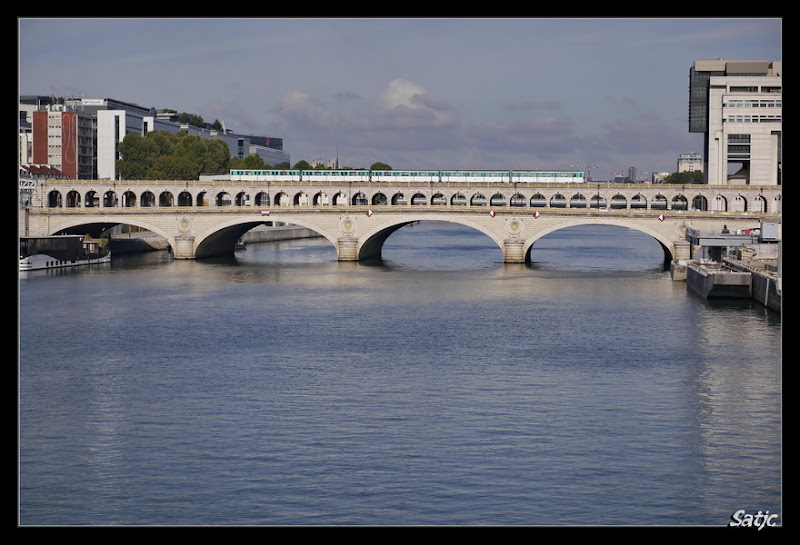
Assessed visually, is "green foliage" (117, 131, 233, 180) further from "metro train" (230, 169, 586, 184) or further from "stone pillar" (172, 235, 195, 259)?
"stone pillar" (172, 235, 195, 259)

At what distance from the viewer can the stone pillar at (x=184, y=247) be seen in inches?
4200

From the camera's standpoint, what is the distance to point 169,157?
146750 mm

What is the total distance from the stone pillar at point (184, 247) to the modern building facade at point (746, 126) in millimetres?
69435

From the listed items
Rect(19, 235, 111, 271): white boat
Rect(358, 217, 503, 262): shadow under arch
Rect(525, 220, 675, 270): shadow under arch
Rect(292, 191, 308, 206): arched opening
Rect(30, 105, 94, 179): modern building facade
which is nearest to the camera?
Rect(19, 235, 111, 271): white boat

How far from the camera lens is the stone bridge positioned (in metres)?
100

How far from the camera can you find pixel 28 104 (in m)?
184

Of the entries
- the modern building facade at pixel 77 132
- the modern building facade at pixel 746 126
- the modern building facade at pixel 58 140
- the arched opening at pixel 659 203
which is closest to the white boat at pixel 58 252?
the modern building facade at pixel 77 132

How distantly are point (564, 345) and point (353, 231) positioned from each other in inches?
2172

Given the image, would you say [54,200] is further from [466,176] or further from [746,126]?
[746,126]

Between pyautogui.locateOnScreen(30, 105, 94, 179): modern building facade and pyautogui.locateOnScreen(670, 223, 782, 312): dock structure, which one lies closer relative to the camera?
pyautogui.locateOnScreen(670, 223, 782, 312): dock structure

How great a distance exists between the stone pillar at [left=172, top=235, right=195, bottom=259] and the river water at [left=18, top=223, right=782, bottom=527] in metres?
32.5

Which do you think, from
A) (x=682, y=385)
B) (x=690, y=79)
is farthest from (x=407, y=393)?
(x=690, y=79)

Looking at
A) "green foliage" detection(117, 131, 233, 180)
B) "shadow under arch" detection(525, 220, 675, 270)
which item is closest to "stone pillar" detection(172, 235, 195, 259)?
"shadow under arch" detection(525, 220, 675, 270)

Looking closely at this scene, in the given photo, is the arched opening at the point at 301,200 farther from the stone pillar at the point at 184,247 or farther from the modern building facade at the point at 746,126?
the modern building facade at the point at 746,126
